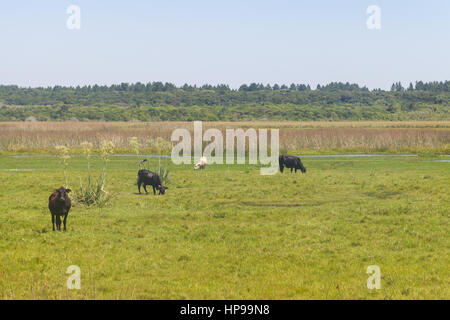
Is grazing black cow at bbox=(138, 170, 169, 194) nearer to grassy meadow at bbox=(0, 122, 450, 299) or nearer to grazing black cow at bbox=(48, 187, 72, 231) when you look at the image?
grassy meadow at bbox=(0, 122, 450, 299)

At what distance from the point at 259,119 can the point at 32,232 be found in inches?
5679

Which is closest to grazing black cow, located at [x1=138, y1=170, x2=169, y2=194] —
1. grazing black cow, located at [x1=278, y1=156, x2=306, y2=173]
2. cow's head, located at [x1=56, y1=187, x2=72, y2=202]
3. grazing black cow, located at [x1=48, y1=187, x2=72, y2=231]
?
grazing black cow, located at [x1=48, y1=187, x2=72, y2=231]

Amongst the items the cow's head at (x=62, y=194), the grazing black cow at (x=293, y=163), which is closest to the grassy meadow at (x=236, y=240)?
the cow's head at (x=62, y=194)

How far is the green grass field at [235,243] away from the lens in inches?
431

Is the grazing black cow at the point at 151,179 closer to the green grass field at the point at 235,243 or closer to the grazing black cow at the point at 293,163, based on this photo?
the green grass field at the point at 235,243

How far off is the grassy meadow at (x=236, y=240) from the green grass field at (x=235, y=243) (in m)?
0.03

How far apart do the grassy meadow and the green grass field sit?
3 cm

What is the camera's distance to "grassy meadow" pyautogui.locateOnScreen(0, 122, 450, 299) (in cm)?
1099

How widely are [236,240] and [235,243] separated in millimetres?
393

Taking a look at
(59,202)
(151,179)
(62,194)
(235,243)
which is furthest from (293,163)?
(62,194)

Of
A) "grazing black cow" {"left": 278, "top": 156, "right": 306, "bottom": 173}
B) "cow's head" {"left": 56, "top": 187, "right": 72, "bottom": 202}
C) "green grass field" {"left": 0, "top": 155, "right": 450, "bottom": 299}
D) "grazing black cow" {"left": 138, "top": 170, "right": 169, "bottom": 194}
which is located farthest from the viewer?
"grazing black cow" {"left": 278, "top": 156, "right": 306, "bottom": 173}

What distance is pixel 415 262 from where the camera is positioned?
1310 cm

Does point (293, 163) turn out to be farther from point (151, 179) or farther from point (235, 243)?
point (235, 243)

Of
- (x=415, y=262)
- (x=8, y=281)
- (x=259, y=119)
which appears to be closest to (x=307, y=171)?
(x=415, y=262)
